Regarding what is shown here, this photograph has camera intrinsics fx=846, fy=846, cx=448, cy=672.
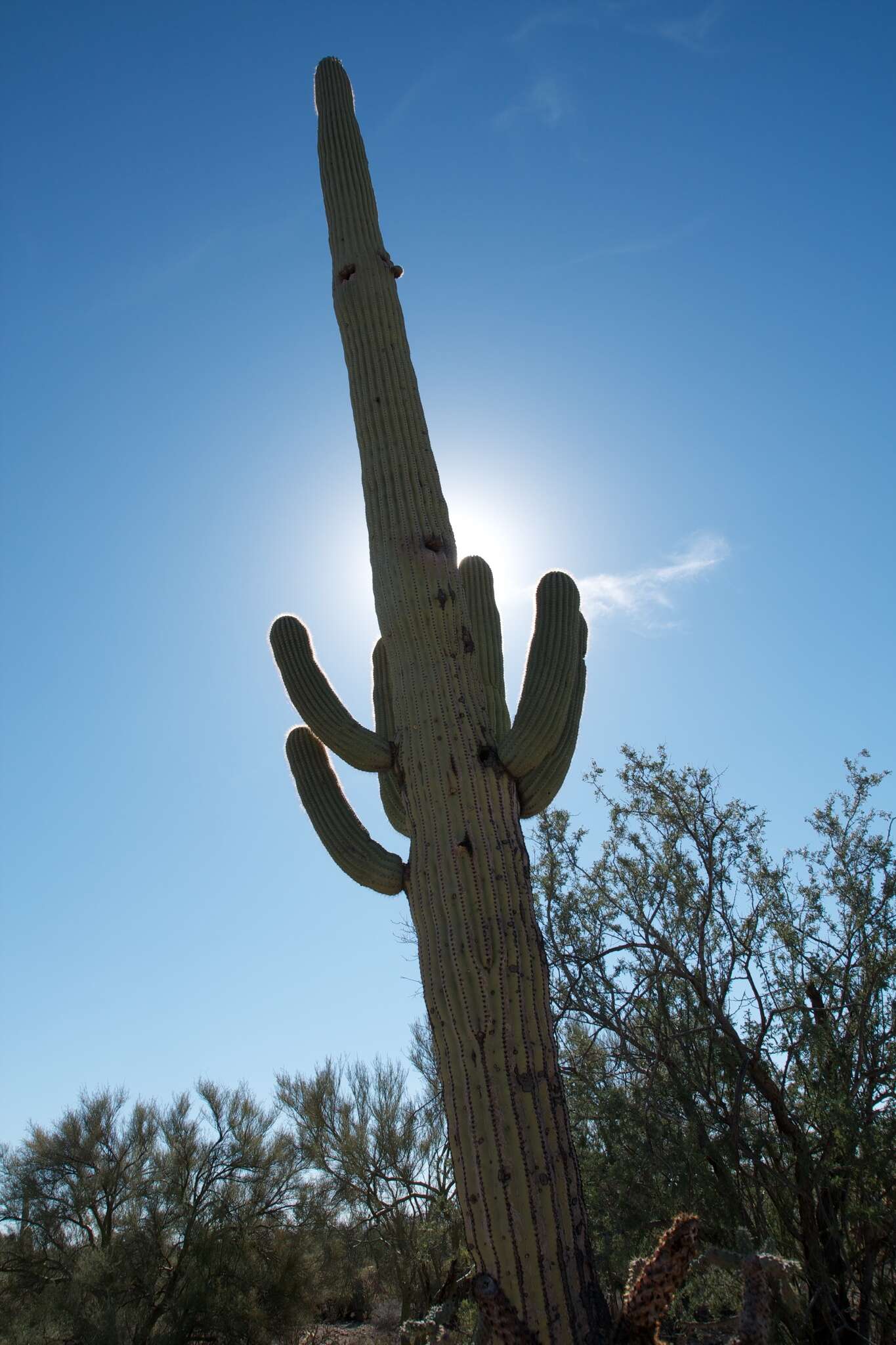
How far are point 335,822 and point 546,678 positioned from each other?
1.04m

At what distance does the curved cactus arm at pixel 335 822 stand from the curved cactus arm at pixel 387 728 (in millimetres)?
127

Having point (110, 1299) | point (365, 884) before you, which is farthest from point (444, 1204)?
point (365, 884)

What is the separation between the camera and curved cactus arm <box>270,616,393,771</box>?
3373mm

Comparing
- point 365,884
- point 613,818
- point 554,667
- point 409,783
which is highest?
point 613,818

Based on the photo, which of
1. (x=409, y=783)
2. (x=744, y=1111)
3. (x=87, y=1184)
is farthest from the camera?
(x=87, y=1184)

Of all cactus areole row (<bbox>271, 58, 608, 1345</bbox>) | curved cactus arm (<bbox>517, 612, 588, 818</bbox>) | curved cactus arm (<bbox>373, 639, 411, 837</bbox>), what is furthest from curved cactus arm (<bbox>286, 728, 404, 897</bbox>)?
curved cactus arm (<bbox>517, 612, 588, 818</bbox>)

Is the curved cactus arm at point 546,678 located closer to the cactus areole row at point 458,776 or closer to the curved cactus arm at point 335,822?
the cactus areole row at point 458,776

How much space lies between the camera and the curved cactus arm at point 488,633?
11.1ft

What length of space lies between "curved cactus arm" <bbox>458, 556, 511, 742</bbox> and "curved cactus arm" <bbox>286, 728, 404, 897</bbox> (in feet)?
2.10

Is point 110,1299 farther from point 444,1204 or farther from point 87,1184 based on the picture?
point 444,1204

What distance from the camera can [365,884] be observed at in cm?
317

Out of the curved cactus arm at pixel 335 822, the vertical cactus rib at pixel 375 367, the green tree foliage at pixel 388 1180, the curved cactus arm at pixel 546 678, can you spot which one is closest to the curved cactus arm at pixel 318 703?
the curved cactus arm at pixel 335 822

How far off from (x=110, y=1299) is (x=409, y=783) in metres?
9.56

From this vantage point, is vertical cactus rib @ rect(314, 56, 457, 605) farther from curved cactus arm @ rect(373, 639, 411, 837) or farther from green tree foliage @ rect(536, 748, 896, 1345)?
green tree foliage @ rect(536, 748, 896, 1345)
